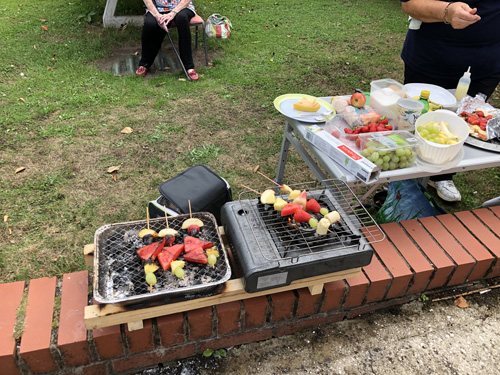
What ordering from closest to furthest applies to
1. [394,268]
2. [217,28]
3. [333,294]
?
[333,294] < [394,268] < [217,28]

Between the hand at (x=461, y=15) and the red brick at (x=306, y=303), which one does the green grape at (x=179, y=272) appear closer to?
the red brick at (x=306, y=303)

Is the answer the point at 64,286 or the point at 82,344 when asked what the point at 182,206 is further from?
the point at 82,344

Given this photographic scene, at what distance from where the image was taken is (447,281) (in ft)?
8.46

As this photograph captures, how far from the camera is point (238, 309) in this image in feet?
6.93

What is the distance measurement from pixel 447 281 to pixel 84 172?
3.19m

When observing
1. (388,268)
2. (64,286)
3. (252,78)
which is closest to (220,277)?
(64,286)

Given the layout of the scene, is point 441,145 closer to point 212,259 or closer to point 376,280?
point 376,280

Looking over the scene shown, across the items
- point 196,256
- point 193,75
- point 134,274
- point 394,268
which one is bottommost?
point 193,75

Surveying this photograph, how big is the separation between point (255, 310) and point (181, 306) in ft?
1.44

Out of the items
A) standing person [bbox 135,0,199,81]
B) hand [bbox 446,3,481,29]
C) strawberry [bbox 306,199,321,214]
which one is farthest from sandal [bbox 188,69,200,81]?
strawberry [bbox 306,199,321,214]

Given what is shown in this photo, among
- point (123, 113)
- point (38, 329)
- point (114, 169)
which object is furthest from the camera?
point (123, 113)

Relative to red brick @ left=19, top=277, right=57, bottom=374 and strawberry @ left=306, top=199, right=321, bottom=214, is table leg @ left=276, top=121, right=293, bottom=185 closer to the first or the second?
strawberry @ left=306, top=199, right=321, bottom=214

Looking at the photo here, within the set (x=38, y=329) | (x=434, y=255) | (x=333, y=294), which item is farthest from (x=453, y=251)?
(x=38, y=329)

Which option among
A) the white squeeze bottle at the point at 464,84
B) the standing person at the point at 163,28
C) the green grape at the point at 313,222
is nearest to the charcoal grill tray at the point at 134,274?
the green grape at the point at 313,222
